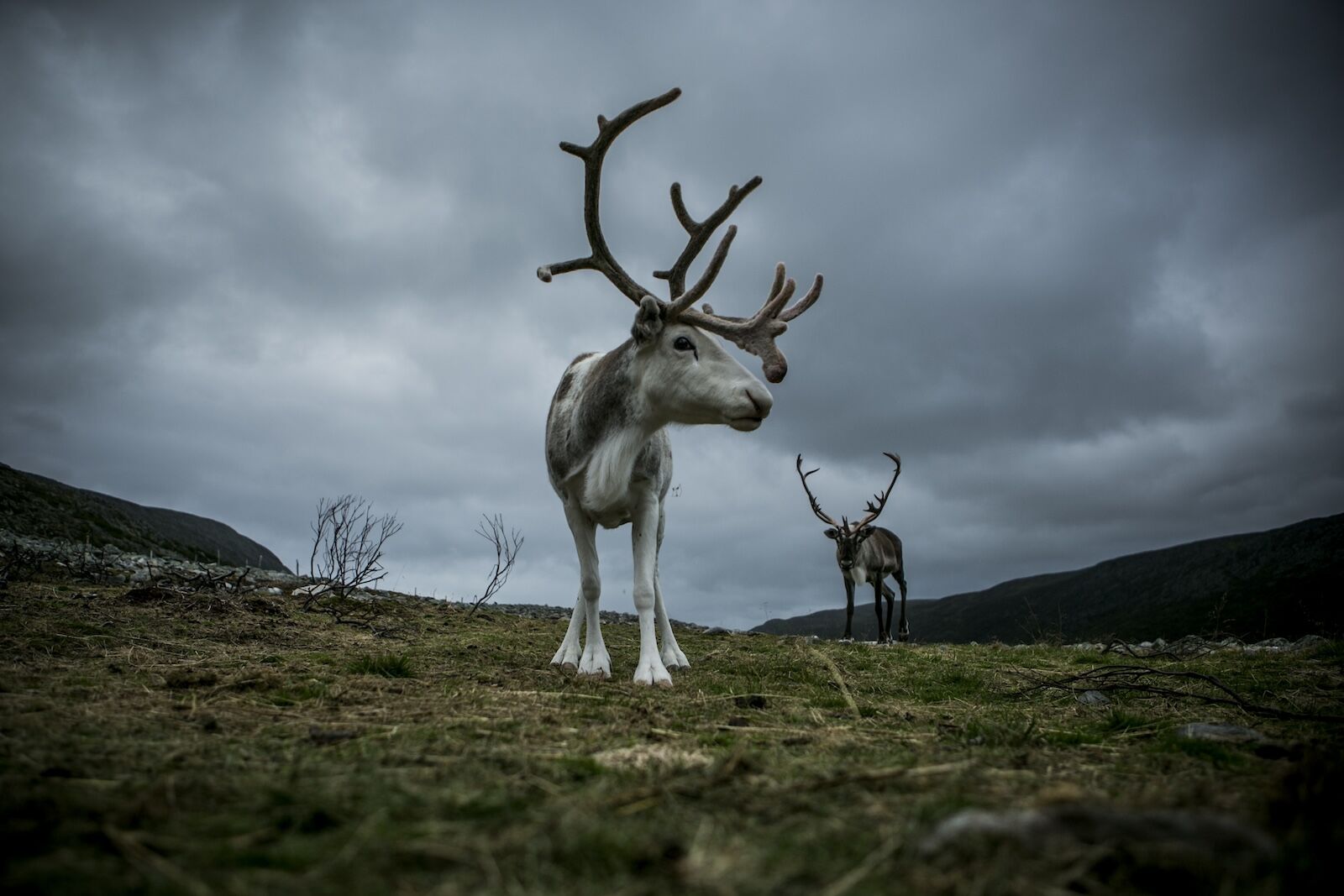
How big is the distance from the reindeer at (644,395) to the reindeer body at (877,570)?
11.6 meters

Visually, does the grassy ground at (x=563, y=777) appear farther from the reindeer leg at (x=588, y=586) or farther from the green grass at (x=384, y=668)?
the reindeer leg at (x=588, y=586)

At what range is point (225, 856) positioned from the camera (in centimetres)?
152

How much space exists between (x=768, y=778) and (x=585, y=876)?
991mm

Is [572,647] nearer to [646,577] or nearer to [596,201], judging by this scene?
[646,577]

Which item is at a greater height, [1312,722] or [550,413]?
[550,413]

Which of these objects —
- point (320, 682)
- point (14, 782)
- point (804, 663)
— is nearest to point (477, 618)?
point (804, 663)

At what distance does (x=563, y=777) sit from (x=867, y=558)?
16639mm

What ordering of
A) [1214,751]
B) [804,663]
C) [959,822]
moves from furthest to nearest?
1. [804,663]
2. [1214,751]
3. [959,822]

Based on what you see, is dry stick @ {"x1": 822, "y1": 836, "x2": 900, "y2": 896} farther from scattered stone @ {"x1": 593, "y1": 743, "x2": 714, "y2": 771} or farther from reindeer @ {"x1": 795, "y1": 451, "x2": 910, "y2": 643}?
reindeer @ {"x1": 795, "y1": 451, "x2": 910, "y2": 643}

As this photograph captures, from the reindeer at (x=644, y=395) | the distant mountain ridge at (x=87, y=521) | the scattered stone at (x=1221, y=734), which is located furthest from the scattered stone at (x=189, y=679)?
the distant mountain ridge at (x=87, y=521)

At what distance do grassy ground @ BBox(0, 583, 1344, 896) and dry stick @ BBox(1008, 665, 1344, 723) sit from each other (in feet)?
0.33

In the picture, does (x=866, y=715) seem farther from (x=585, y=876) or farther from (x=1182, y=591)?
(x=1182, y=591)

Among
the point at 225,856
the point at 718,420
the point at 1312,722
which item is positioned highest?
the point at 718,420

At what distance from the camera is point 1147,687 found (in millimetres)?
4809
